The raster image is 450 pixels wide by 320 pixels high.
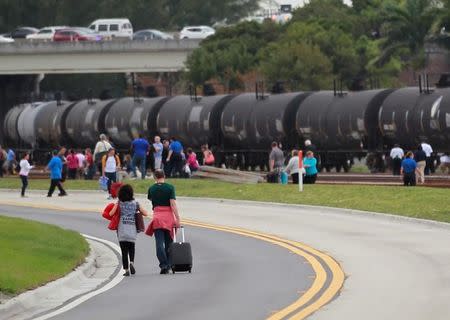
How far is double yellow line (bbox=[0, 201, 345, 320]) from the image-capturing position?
18531 millimetres

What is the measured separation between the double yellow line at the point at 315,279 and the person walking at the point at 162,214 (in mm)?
2289

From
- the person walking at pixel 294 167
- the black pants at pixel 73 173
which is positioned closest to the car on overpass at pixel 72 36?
the black pants at pixel 73 173

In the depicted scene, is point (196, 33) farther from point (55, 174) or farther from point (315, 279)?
point (315, 279)

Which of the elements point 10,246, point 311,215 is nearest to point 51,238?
point 10,246

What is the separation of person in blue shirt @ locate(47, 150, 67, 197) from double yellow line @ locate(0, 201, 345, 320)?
12109mm

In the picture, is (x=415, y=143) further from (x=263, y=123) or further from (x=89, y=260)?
(x=89, y=260)

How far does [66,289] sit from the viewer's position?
22.4 meters

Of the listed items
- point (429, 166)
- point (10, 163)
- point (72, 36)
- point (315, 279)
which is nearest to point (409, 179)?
point (429, 166)

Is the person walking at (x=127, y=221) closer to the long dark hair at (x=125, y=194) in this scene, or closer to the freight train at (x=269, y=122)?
the long dark hair at (x=125, y=194)

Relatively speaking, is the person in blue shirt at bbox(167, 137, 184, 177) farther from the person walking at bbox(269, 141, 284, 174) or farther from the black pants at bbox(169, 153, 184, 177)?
the person walking at bbox(269, 141, 284, 174)

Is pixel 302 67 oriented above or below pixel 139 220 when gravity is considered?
above

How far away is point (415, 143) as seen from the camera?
54.1 meters

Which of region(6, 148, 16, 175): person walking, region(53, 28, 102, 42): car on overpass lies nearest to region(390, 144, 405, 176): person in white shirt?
region(6, 148, 16, 175): person walking

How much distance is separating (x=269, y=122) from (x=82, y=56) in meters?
37.8
